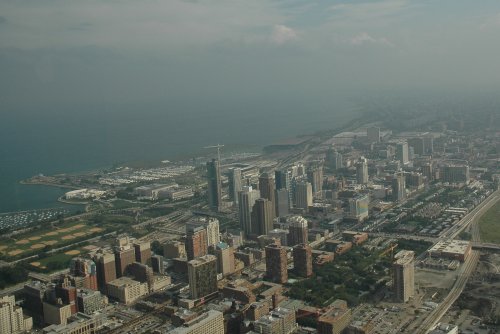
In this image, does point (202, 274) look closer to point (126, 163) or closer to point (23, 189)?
point (23, 189)

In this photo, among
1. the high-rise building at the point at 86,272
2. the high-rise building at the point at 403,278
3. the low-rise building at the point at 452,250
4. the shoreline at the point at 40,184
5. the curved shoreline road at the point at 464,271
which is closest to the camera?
the curved shoreline road at the point at 464,271

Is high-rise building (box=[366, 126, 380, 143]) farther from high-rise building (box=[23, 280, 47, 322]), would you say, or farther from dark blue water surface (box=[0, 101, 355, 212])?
high-rise building (box=[23, 280, 47, 322])

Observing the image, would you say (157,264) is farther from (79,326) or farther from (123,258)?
(79,326)

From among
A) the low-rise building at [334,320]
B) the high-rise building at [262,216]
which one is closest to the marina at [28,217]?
the high-rise building at [262,216]

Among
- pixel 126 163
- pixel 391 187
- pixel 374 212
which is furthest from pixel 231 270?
pixel 126 163

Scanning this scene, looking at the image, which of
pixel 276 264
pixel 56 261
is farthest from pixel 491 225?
pixel 56 261

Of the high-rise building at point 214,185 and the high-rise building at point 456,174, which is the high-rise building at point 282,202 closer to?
the high-rise building at point 214,185

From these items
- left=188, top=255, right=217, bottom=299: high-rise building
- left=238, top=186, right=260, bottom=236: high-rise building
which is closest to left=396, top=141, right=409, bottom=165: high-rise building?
left=238, top=186, right=260, bottom=236: high-rise building
